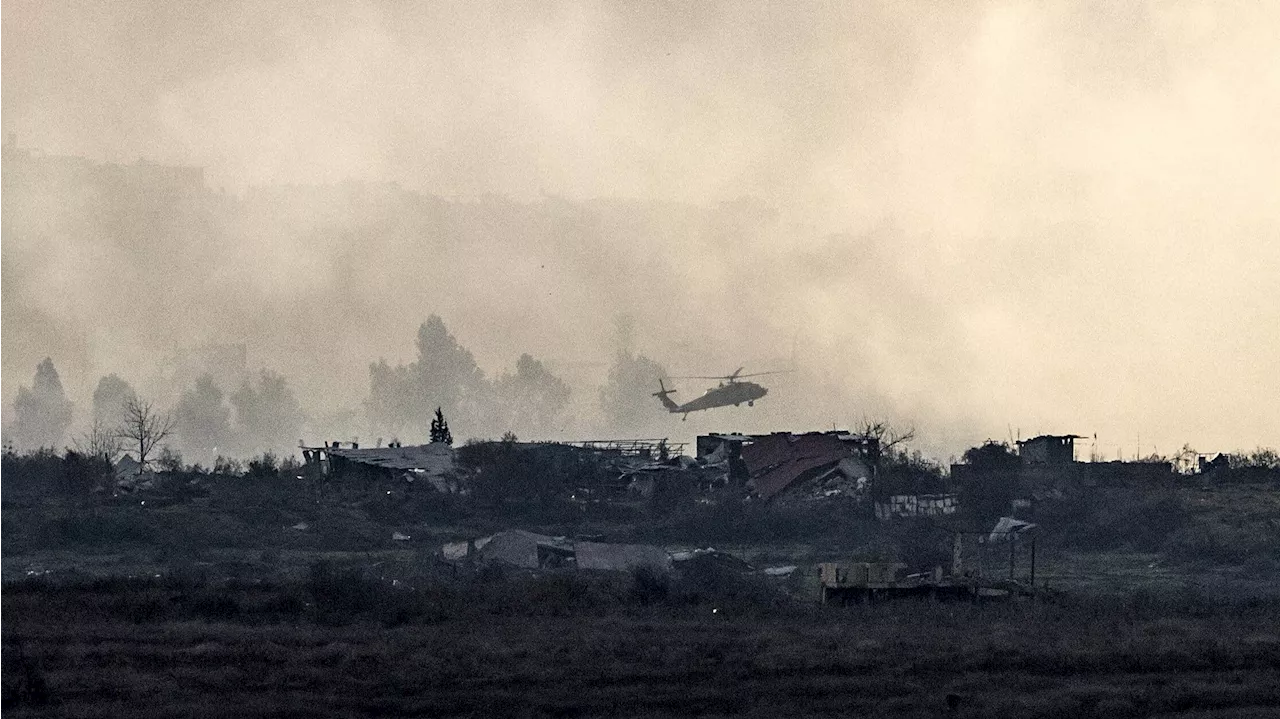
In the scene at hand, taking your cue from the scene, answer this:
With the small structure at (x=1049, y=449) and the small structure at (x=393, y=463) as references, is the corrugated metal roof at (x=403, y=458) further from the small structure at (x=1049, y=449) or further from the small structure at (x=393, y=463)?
the small structure at (x=1049, y=449)

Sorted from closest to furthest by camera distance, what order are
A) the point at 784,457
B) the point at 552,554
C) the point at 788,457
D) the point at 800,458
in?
the point at 552,554, the point at 800,458, the point at 788,457, the point at 784,457

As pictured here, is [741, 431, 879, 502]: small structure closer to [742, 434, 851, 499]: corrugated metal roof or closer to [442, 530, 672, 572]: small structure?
[742, 434, 851, 499]: corrugated metal roof

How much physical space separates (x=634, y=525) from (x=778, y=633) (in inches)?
1260

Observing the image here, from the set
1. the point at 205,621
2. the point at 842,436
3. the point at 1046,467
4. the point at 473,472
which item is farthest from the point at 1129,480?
the point at 205,621

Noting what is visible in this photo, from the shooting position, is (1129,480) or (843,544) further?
(1129,480)

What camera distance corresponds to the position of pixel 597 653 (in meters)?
33.6

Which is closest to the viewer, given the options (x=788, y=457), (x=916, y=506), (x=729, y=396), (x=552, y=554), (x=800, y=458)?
(x=552, y=554)

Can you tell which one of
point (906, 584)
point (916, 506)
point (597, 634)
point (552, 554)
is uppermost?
point (916, 506)

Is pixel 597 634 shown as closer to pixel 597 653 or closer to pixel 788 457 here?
pixel 597 653

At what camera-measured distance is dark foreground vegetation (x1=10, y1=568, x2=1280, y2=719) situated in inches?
1123

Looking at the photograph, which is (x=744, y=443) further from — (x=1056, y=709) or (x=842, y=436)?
(x=1056, y=709)

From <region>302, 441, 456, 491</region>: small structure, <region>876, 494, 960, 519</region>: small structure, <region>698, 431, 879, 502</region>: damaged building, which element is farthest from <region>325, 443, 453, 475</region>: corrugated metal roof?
<region>876, 494, 960, 519</region>: small structure

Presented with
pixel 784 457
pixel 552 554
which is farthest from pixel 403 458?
pixel 552 554

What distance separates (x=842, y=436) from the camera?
276 ft
